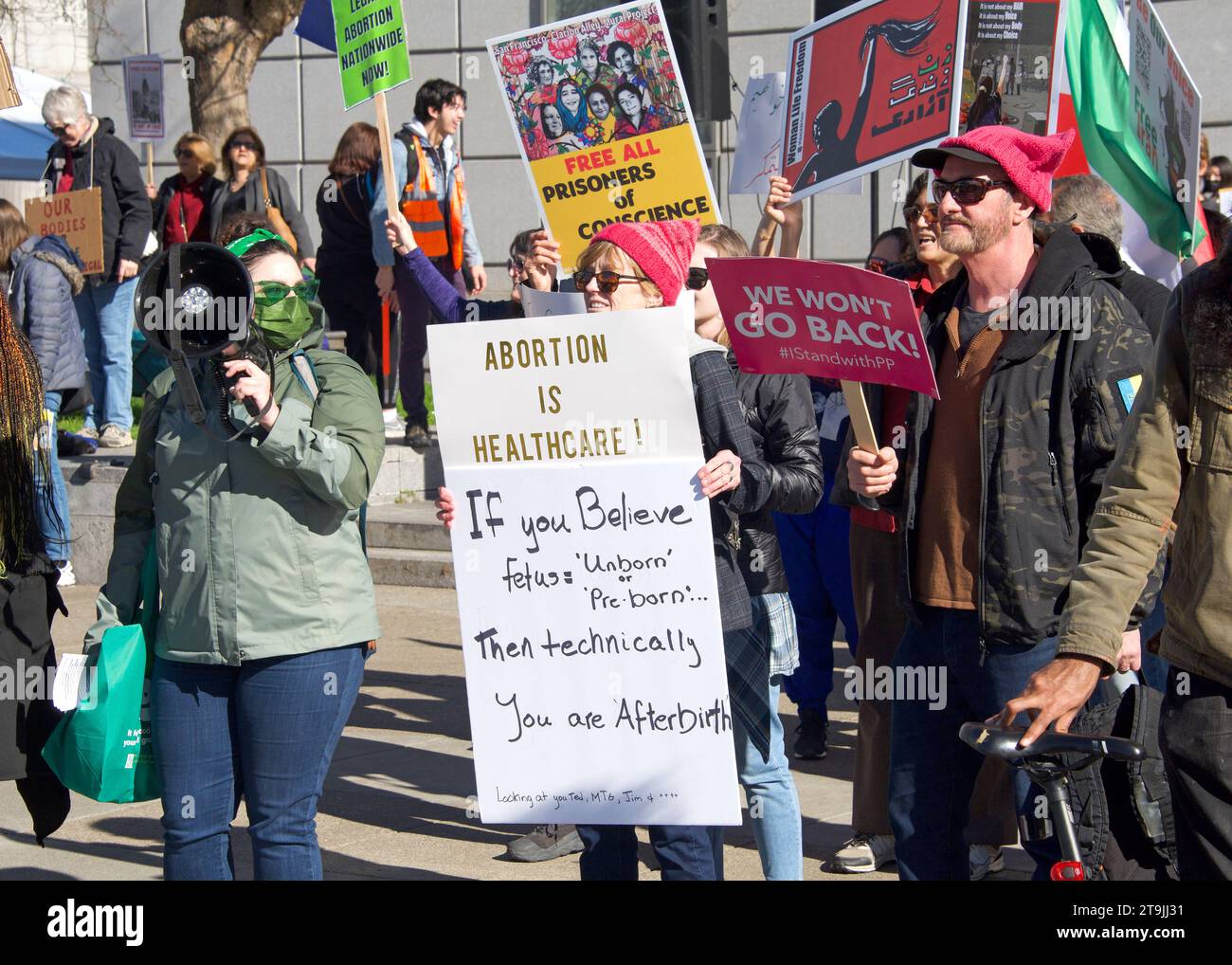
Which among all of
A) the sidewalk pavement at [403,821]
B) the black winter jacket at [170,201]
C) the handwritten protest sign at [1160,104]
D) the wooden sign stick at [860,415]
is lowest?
the sidewalk pavement at [403,821]

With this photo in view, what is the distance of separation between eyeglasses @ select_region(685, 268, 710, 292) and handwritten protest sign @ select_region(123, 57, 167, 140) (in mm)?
10003

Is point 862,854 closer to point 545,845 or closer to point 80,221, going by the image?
point 545,845

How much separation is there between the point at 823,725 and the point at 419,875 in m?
1.93

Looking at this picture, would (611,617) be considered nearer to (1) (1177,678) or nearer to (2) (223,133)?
(1) (1177,678)

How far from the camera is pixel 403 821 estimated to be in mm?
5801

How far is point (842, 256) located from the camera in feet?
46.2

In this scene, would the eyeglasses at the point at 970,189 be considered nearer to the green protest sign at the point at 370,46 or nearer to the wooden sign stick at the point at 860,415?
the wooden sign stick at the point at 860,415

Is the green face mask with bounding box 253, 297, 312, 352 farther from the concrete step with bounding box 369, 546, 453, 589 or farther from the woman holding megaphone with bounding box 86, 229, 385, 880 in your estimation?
the concrete step with bounding box 369, 546, 453, 589

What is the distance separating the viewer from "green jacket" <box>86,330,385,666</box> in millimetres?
3795

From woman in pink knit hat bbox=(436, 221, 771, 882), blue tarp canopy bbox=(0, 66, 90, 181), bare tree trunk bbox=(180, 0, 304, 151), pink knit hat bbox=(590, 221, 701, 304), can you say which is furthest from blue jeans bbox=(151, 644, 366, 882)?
blue tarp canopy bbox=(0, 66, 90, 181)

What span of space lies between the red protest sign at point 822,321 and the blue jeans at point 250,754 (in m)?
1.24

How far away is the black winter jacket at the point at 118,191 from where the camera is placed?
1130cm

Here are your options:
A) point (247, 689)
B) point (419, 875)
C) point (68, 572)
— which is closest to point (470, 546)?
point (247, 689)

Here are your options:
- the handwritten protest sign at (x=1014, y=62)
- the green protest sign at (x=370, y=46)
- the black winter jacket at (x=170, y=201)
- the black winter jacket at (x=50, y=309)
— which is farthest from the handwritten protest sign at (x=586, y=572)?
the black winter jacket at (x=170, y=201)
